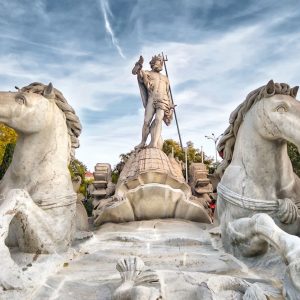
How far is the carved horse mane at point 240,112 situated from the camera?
363 centimetres

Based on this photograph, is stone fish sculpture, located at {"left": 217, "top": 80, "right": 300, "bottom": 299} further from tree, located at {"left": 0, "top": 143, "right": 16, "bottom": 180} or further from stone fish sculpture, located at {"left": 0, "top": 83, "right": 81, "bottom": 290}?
tree, located at {"left": 0, "top": 143, "right": 16, "bottom": 180}

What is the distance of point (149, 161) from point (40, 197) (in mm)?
2564

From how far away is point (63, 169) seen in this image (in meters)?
3.87

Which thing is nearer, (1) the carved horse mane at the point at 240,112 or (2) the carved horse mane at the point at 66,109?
(1) the carved horse mane at the point at 240,112

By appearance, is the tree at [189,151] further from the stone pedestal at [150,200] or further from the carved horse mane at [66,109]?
the carved horse mane at [66,109]

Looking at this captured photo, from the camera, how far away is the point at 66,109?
13.5ft

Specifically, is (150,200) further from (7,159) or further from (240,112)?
(7,159)

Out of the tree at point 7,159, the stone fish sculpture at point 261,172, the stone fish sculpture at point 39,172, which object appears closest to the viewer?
the stone fish sculpture at point 39,172

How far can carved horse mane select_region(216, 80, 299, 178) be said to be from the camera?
3631mm

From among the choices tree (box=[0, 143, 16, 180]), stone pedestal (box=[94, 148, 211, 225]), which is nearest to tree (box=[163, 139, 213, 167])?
tree (box=[0, 143, 16, 180])

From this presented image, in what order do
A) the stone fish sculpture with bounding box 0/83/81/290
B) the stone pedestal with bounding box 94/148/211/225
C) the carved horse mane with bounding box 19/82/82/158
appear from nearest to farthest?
the stone fish sculpture with bounding box 0/83/81/290
the carved horse mane with bounding box 19/82/82/158
the stone pedestal with bounding box 94/148/211/225

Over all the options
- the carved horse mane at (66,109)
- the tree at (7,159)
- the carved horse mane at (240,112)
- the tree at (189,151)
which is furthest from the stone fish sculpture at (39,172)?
the tree at (189,151)

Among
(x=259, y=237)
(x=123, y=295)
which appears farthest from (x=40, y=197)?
(x=259, y=237)

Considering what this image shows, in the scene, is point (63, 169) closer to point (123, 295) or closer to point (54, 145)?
point (54, 145)
